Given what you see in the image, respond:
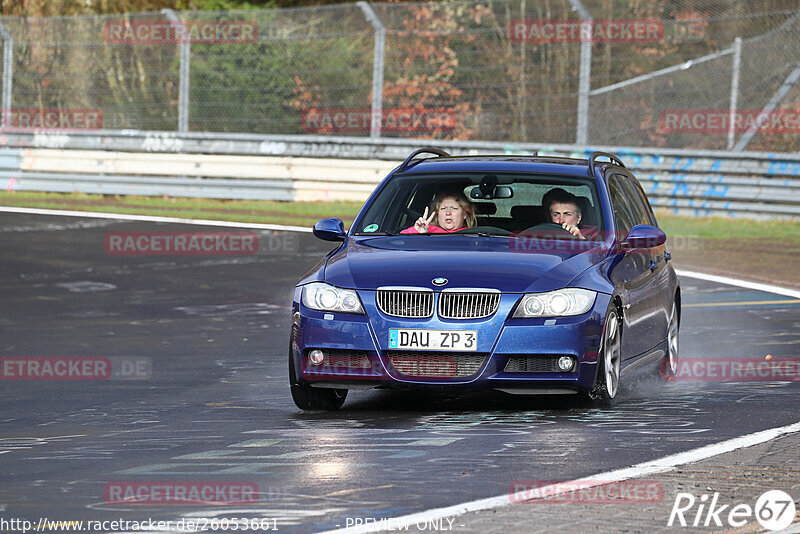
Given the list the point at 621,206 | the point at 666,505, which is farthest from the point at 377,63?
the point at 666,505

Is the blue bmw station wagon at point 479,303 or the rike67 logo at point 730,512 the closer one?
the rike67 logo at point 730,512

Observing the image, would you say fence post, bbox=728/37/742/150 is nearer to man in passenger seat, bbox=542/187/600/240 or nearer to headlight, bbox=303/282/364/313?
man in passenger seat, bbox=542/187/600/240

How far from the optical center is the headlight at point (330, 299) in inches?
345

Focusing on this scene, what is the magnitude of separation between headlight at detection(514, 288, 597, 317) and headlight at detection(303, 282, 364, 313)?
93 centimetres

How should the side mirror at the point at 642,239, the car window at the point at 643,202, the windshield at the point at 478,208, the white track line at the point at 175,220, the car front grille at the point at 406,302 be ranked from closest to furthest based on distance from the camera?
the car front grille at the point at 406,302 < the side mirror at the point at 642,239 < the windshield at the point at 478,208 < the car window at the point at 643,202 < the white track line at the point at 175,220

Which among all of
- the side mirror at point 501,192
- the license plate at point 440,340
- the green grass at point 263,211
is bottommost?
the green grass at point 263,211

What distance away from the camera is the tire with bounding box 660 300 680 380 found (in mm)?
10836

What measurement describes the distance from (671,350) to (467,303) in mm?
2813

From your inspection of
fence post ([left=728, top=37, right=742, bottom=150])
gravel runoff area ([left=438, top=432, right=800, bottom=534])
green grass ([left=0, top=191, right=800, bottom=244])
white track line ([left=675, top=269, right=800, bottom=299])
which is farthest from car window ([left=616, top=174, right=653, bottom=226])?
fence post ([left=728, top=37, right=742, bottom=150])

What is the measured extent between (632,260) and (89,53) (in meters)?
22.1

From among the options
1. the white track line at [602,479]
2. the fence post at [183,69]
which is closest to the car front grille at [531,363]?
the white track line at [602,479]

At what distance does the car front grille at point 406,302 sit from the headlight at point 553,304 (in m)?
0.50

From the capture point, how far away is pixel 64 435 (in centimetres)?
843

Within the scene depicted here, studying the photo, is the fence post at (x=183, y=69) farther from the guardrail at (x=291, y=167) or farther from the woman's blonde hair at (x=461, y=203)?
the woman's blonde hair at (x=461, y=203)
